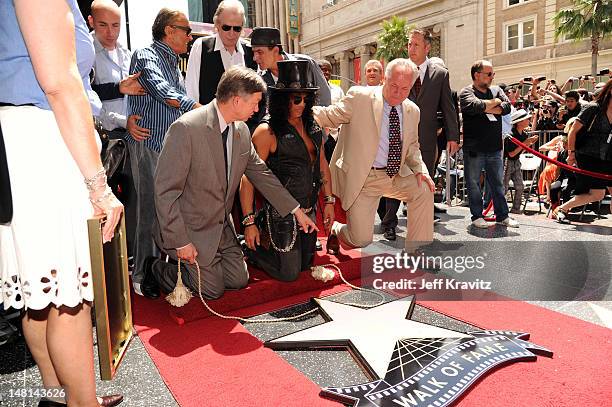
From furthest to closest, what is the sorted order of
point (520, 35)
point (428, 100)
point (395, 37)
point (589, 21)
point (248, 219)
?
point (395, 37) → point (520, 35) → point (589, 21) → point (428, 100) → point (248, 219)

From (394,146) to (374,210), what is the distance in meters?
0.63

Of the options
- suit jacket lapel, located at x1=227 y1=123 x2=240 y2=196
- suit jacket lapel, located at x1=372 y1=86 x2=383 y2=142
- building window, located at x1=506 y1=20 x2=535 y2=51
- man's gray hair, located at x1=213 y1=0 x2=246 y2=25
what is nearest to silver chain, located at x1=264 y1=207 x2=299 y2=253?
suit jacket lapel, located at x1=227 y1=123 x2=240 y2=196

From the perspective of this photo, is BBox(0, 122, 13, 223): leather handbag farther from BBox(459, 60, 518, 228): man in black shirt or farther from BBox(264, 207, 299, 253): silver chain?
BBox(459, 60, 518, 228): man in black shirt

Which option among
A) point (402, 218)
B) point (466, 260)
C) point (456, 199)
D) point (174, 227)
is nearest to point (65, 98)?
point (174, 227)

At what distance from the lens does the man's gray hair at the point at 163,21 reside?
339 cm

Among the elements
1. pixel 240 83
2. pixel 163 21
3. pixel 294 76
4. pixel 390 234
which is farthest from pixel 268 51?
pixel 390 234

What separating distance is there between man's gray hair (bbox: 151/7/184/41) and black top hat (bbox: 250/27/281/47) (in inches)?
35.4

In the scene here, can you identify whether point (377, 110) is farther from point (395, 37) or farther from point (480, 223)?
point (395, 37)

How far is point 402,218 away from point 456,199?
186 cm

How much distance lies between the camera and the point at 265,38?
13.6 ft

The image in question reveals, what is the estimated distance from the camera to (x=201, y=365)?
2508 millimetres

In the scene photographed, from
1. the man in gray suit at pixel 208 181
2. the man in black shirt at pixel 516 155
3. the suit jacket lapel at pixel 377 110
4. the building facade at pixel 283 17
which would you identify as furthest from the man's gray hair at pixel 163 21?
the building facade at pixel 283 17

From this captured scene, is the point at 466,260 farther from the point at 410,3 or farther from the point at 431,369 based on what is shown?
the point at 410,3

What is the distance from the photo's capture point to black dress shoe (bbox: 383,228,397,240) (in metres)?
5.26
